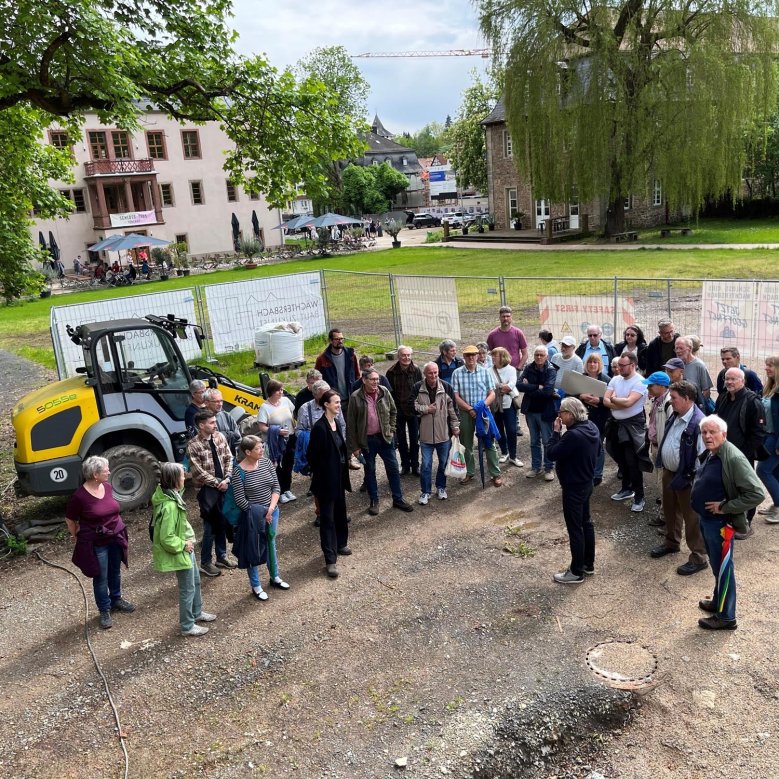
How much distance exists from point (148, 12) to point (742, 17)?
2642 cm

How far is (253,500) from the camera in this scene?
6.55m

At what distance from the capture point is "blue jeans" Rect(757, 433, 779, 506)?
7.27 meters

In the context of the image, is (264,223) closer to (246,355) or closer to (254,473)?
(246,355)

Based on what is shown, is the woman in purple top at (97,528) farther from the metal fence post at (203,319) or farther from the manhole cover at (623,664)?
the metal fence post at (203,319)

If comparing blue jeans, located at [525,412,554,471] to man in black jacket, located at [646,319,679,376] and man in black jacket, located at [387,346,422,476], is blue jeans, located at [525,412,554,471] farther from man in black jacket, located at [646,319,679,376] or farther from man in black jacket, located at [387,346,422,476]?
man in black jacket, located at [646,319,679,376]

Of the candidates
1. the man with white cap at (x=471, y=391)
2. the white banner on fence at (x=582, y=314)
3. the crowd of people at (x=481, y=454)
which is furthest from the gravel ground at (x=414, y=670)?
the white banner on fence at (x=582, y=314)

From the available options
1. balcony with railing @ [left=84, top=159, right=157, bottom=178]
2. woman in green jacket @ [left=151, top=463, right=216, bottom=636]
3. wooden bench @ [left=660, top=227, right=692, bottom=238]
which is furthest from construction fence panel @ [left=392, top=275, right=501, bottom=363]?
balcony with railing @ [left=84, top=159, right=157, bottom=178]

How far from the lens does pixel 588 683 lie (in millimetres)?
5234

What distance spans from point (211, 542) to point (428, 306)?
9.15 metres

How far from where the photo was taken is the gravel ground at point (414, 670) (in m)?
4.72

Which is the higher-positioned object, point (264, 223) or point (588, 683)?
point (264, 223)

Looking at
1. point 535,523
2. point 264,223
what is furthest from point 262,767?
point 264,223

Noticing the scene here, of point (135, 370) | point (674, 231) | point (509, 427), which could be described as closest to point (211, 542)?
point (135, 370)

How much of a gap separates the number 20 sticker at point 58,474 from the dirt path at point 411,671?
3.91 feet
